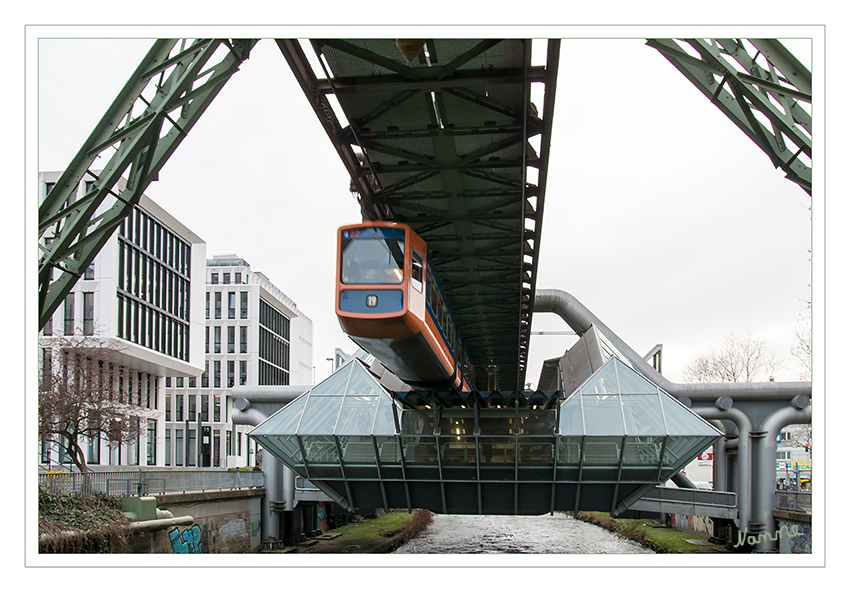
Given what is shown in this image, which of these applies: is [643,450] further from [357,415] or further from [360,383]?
[360,383]

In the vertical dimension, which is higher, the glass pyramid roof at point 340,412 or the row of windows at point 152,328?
the row of windows at point 152,328

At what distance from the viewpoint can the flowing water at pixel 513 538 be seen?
3978cm

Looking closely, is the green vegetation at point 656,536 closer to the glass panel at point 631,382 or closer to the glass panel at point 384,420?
the glass panel at point 631,382

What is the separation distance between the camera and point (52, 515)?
1914 cm

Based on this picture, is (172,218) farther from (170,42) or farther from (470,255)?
(170,42)

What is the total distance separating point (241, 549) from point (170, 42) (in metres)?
23.0

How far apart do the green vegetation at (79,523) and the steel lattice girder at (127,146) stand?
5946 mm

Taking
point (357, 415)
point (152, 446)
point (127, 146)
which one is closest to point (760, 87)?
point (127, 146)

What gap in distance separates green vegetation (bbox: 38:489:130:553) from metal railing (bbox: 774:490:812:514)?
22.5m

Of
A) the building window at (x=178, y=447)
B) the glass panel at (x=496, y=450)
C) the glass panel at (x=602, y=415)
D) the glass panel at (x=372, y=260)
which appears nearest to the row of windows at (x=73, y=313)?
the glass panel at (x=496, y=450)

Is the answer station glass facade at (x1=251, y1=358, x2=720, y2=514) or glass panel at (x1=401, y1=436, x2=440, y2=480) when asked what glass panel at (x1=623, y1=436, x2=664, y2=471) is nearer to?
station glass facade at (x1=251, y1=358, x2=720, y2=514)

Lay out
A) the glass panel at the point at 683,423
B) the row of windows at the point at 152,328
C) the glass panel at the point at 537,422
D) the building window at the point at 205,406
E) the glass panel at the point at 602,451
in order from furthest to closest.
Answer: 1. the building window at the point at 205,406
2. the row of windows at the point at 152,328
3. the glass panel at the point at 537,422
4. the glass panel at the point at 602,451
5. the glass panel at the point at 683,423

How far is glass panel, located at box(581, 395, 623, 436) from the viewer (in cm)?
2564
